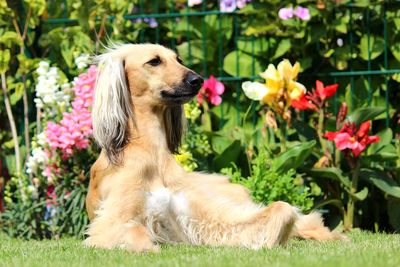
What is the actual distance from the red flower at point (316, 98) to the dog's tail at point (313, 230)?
3.30ft

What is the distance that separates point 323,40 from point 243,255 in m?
3.22

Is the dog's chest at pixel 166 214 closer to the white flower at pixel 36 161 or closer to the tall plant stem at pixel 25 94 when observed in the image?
the white flower at pixel 36 161

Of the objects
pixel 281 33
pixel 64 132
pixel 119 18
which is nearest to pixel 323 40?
pixel 281 33

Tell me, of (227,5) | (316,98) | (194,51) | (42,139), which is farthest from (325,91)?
(42,139)

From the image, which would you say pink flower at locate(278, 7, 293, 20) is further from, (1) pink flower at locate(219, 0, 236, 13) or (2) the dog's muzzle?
(2) the dog's muzzle

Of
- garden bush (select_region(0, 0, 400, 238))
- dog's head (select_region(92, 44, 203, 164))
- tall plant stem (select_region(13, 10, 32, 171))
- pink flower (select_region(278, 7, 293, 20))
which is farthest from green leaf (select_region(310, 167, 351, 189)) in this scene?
tall plant stem (select_region(13, 10, 32, 171))

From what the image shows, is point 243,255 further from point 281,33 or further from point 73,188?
point 281,33

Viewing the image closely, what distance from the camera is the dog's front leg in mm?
5215

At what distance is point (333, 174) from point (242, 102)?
1249mm

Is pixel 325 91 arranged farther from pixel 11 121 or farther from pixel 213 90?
pixel 11 121

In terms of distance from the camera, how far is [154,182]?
18.3ft

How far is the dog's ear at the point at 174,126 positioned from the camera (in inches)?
233

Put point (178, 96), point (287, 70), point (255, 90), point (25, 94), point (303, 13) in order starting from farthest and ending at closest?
1. point (25, 94)
2. point (303, 13)
3. point (255, 90)
4. point (287, 70)
5. point (178, 96)

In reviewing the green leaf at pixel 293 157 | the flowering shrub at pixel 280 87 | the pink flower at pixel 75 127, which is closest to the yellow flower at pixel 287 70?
the flowering shrub at pixel 280 87
